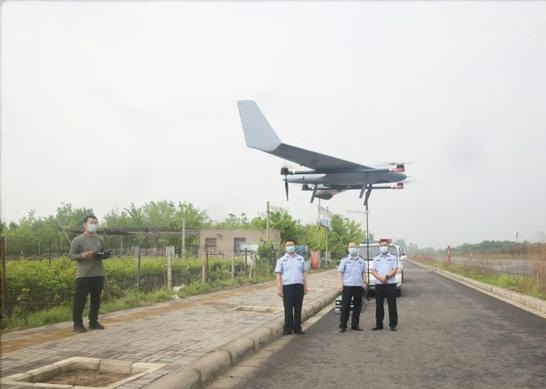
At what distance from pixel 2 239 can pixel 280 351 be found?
4.68 meters

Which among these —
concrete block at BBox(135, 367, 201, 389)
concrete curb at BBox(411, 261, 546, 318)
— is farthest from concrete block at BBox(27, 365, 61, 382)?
concrete curb at BBox(411, 261, 546, 318)

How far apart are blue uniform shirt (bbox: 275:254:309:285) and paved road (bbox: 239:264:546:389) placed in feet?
3.20

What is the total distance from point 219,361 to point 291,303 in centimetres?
302

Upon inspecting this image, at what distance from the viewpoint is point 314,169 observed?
17719mm

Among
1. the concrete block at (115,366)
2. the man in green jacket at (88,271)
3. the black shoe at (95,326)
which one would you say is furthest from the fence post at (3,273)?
the concrete block at (115,366)

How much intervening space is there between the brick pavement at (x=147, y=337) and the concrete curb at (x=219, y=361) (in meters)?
0.16

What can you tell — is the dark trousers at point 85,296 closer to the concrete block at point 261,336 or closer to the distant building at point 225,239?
the concrete block at point 261,336

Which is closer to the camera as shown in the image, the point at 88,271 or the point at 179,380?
the point at 179,380

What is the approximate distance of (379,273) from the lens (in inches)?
371

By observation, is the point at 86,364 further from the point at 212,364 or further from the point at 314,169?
the point at 314,169

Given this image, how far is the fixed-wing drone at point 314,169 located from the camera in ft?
54.9

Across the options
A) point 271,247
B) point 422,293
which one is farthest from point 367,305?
point 271,247

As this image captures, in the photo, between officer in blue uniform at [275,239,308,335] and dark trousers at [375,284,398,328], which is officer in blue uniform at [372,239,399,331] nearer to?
dark trousers at [375,284,398,328]

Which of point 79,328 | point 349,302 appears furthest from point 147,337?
point 349,302
